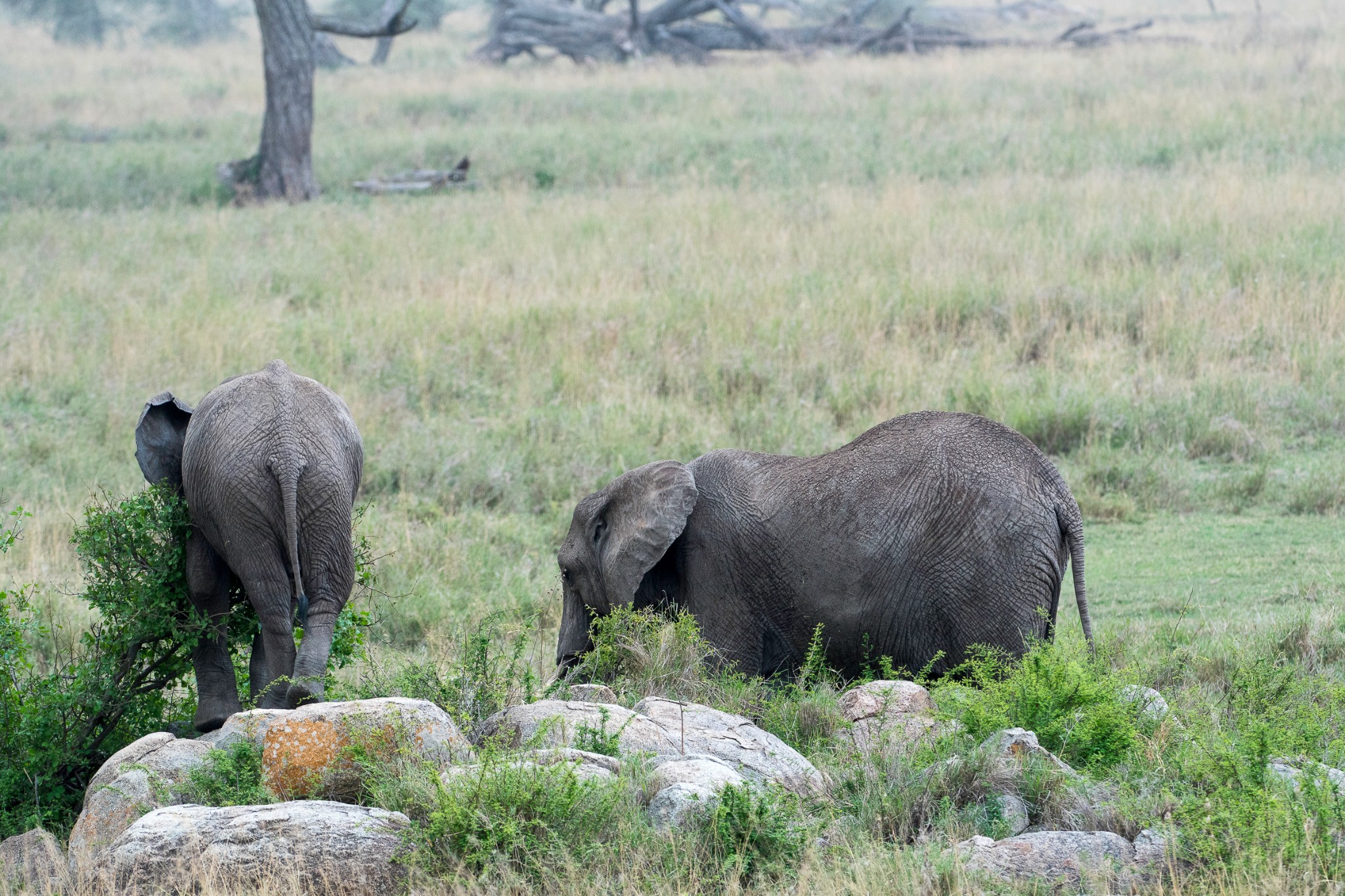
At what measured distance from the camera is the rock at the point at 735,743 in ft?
17.8

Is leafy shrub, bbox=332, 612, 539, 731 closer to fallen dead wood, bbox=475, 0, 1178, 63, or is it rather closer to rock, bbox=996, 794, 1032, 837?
rock, bbox=996, 794, 1032, 837

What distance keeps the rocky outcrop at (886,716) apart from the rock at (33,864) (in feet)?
9.77

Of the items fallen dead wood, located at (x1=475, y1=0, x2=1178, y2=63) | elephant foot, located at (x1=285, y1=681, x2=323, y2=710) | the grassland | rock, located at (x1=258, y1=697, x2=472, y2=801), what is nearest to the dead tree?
the grassland

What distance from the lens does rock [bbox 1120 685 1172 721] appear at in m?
5.86

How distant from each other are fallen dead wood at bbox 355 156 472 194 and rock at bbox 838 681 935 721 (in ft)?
56.7

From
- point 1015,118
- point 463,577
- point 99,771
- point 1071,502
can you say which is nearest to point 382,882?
point 99,771

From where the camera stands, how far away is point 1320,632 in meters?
7.38

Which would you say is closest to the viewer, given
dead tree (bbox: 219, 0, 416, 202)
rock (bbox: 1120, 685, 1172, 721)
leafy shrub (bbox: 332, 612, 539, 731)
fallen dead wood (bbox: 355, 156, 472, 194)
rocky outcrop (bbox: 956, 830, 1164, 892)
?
rocky outcrop (bbox: 956, 830, 1164, 892)

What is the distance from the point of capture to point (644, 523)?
6977 mm

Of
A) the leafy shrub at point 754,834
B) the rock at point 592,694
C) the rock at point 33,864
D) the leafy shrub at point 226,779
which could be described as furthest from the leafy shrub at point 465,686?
the leafy shrub at point 754,834

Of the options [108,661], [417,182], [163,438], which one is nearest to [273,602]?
[163,438]

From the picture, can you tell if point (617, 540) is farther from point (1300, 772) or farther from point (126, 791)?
point (1300, 772)

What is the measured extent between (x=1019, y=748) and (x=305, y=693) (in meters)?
2.80

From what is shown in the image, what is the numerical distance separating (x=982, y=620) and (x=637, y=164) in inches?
675
